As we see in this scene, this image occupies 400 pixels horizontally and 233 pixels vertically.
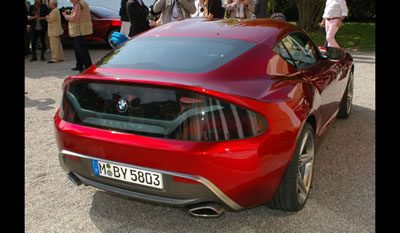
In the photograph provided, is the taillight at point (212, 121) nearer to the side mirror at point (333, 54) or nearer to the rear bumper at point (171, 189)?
the rear bumper at point (171, 189)

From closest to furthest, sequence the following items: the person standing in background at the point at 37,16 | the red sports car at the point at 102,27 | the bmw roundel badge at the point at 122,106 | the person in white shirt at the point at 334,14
Answer: the bmw roundel badge at the point at 122,106
the person in white shirt at the point at 334,14
the person standing in background at the point at 37,16
the red sports car at the point at 102,27

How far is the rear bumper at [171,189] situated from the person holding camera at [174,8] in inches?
202

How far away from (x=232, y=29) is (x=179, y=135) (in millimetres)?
1330

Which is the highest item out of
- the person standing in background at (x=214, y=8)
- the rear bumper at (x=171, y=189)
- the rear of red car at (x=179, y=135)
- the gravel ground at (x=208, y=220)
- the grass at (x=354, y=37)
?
the person standing in background at (x=214, y=8)

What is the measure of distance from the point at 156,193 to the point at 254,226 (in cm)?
83

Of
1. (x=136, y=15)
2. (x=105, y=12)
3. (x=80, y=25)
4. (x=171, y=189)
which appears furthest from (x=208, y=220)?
(x=105, y=12)

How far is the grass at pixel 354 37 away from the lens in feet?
41.0

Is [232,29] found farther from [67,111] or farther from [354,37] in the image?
[354,37]

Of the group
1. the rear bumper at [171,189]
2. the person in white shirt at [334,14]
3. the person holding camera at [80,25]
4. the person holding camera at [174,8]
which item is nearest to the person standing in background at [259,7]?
the person in white shirt at [334,14]

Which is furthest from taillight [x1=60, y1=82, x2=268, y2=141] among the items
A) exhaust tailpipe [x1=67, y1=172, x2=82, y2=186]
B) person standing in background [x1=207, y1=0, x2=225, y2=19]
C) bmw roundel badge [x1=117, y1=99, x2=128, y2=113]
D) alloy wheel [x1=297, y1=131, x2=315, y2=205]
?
person standing in background [x1=207, y1=0, x2=225, y2=19]

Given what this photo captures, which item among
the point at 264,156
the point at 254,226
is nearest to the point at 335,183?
the point at 254,226

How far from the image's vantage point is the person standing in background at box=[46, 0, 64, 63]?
31.8 ft

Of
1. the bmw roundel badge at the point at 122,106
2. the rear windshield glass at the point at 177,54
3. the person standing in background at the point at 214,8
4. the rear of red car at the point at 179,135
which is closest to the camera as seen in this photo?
the rear of red car at the point at 179,135
